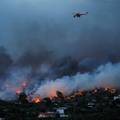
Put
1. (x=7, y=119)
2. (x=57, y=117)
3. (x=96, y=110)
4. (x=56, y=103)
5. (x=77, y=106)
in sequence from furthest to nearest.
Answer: (x=56, y=103) < (x=77, y=106) < (x=96, y=110) < (x=57, y=117) < (x=7, y=119)

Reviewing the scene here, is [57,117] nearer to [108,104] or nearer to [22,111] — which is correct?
[22,111]

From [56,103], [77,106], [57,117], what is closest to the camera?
[57,117]

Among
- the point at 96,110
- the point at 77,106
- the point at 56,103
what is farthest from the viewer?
the point at 56,103

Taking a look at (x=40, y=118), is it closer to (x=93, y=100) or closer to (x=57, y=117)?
(x=57, y=117)

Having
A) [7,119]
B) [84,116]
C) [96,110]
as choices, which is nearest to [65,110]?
[96,110]

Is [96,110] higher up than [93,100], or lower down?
lower down

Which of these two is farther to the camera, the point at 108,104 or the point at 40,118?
the point at 108,104

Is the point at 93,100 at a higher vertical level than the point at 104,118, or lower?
higher

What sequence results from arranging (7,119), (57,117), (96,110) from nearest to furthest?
(7,119), (57,117), (96,110)

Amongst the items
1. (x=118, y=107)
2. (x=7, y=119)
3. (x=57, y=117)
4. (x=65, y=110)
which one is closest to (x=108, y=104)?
(x=118, y=107)
